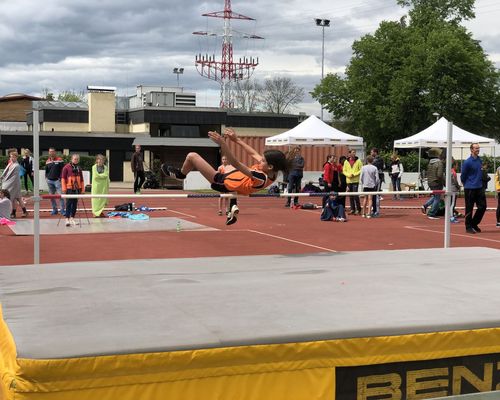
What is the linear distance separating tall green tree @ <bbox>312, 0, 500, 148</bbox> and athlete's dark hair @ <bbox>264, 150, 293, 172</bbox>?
111 ft

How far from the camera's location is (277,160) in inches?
260

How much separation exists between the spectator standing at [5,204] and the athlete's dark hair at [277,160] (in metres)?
8.73

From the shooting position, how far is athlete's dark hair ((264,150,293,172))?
6566mm

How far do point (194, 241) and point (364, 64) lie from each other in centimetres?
3367

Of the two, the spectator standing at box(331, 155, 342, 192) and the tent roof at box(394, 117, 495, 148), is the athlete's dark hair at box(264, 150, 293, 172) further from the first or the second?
the tent roof at box(394, 117, 495, 148)

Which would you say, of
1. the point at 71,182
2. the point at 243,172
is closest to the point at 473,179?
the point at 243,172

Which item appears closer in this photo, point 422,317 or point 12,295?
point 422,317

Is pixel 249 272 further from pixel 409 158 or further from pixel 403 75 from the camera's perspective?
pixel 403 75

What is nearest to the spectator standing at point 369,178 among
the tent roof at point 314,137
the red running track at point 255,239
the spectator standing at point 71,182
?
the red running track at point 255,239

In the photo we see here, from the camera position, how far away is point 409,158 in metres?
30.1

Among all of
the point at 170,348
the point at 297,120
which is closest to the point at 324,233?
the point at 170,348

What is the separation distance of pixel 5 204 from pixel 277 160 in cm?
886

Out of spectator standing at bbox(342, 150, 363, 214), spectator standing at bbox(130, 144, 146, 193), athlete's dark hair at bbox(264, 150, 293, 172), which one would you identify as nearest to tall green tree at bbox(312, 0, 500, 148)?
spectator standing at bbox(342, 150, 363, 214)

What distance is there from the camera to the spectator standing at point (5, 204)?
43.9ft
